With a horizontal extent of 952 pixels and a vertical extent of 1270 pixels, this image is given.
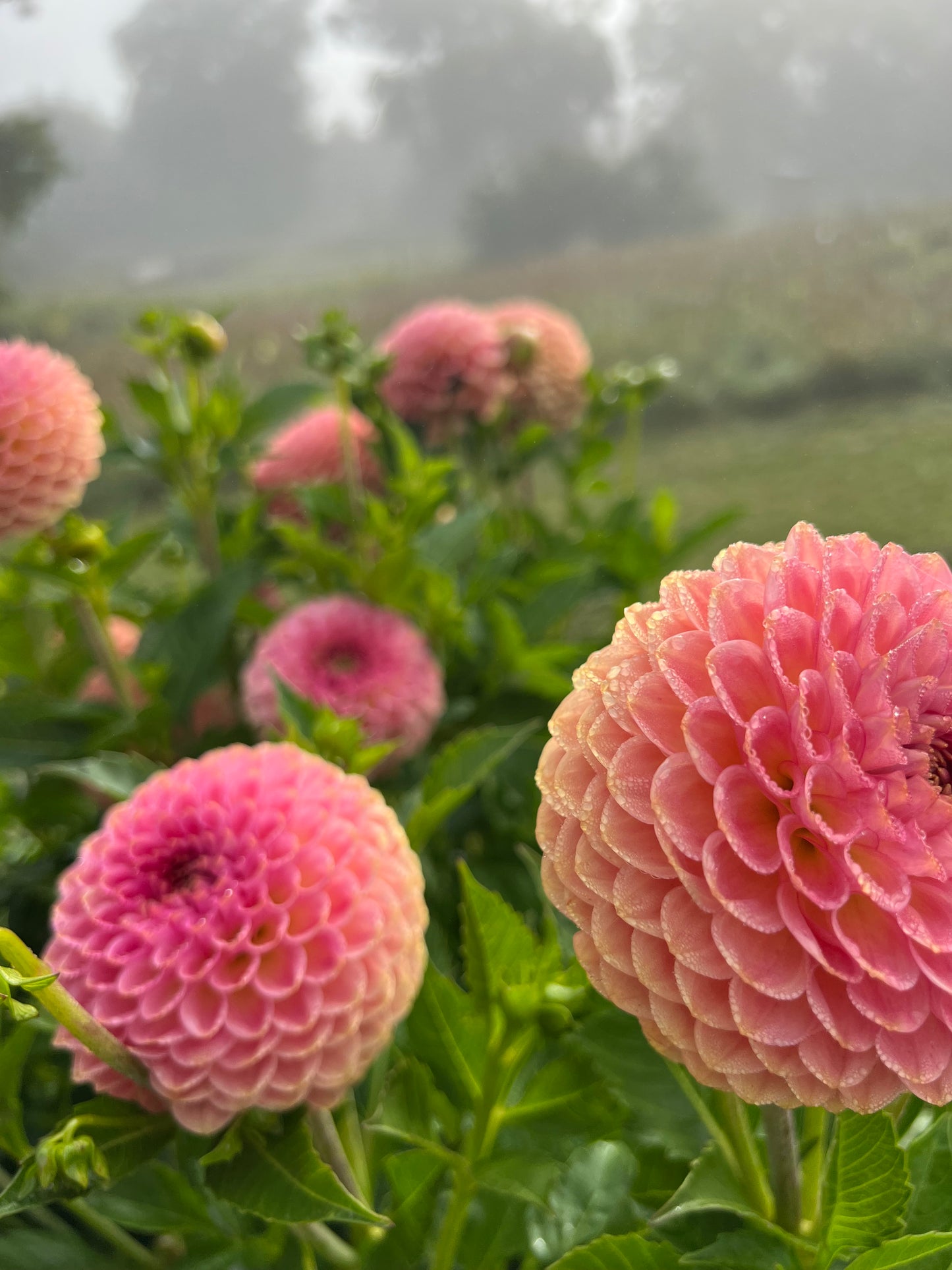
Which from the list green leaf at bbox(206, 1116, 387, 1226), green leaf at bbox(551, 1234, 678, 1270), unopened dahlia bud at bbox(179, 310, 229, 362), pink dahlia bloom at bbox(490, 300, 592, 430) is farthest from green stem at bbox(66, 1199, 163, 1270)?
pink dahlia bloom at bbox(490, 300, 592, 430)

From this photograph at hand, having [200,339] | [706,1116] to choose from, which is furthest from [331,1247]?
[200,339]

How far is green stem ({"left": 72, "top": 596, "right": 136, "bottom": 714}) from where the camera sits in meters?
0.56

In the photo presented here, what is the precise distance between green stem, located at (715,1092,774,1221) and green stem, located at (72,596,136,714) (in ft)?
1.50

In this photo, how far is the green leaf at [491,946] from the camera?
301 mm

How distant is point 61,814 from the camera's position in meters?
0.63

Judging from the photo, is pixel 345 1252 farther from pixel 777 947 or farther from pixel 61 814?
pixel 61 814

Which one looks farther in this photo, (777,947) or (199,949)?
(199,949)

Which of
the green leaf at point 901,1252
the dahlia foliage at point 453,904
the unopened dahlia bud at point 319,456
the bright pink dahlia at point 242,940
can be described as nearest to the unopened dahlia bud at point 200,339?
the dahlia foliage at point 453,904

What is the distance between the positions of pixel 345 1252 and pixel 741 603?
0.31 metres

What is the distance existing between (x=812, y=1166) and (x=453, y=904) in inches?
12.5

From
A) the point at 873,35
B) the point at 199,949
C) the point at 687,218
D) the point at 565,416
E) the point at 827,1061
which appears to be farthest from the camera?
the point at 687,218

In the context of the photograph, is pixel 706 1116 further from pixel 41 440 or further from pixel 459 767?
pixel 41 440

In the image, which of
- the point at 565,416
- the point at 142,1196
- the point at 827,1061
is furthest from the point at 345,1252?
the point at 565,416

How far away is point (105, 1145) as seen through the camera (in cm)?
28
